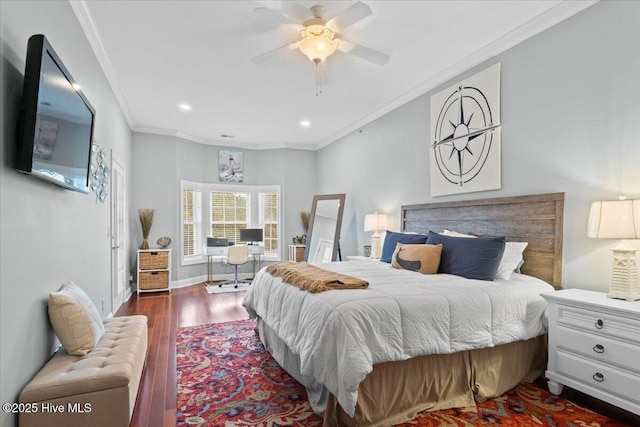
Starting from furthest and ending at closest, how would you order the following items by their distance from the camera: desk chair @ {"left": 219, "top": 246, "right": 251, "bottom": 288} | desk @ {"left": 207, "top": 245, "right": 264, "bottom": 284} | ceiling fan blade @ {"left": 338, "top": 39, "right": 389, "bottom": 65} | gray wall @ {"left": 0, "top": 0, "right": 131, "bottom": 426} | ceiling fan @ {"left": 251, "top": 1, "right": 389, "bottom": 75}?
desk @ {"left": 207, "top": 245, "right": 264, "bottom": 284}
desk chair @ {"left": 219, "top": 246, "right": 251, "bottom": 288}
ceiling fan blade @ {"left": 338, "top": 39, "right": 389, "bottom": 65}
ceiling fan @ {"left": 251, "top": 1, "right": 389, "bottom": 75}
gray wall @ {"left": 0, "top": 0, "right": 131, "bottom": 426}

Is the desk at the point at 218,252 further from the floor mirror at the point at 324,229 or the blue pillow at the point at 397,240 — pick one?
the blue pillow at the point at 397,240

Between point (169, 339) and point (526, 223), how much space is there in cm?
375

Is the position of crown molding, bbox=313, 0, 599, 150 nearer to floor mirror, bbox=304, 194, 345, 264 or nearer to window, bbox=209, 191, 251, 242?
floor mirror, bbox=304, 194, 345, 264

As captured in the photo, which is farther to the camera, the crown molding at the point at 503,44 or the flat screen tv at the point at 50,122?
the crown molding at the point at 503,44

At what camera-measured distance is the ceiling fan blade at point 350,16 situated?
7.88ft

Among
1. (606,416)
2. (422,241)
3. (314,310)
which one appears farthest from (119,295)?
(606,416)

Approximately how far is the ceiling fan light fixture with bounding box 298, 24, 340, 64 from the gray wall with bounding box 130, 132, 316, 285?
432 cm

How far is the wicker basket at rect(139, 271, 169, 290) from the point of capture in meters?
5.75

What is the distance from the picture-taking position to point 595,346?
2.18m

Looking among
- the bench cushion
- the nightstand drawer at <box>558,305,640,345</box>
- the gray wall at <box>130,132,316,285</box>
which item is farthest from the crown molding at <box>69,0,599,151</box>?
the bench cushion

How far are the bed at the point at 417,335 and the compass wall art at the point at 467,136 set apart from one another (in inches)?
→ 24.2

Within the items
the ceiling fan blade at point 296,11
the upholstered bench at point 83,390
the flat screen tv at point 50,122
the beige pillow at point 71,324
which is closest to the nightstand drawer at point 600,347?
the upholstered bench at point 83,390

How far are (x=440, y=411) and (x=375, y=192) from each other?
3.55 metres

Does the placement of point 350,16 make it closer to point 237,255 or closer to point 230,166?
point 237,255
